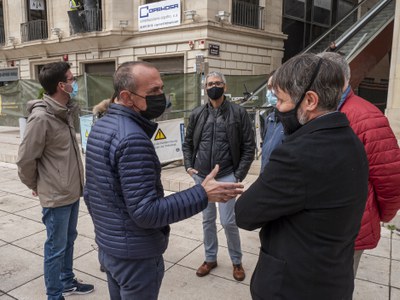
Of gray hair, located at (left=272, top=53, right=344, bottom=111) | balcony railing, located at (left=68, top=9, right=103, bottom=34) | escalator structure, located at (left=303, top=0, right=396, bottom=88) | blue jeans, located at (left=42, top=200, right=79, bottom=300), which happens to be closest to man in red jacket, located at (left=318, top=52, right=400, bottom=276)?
gray hair, located at (left=272, top=53, right=344, bottom=111)

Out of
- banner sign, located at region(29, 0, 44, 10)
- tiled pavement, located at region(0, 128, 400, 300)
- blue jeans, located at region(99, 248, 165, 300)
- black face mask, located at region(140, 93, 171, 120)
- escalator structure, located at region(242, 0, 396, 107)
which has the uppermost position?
banner sign, located at region(29, 0, 44, 10)

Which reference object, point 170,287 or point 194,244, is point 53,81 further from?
point 194,244

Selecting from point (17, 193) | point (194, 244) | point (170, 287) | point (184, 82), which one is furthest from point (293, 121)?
point (184, 82)

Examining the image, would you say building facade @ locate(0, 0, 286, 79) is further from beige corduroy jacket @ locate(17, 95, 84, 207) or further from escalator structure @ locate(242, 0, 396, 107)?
beige corduroy jacket @ locate(17, 95, 84, 207)

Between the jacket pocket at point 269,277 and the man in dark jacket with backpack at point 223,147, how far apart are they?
176 cm

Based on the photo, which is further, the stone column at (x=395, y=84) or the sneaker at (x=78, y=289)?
the stone column at (x=395, y=84)

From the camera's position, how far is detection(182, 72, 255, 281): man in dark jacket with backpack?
3330mm

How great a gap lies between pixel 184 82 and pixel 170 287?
7.27 meters

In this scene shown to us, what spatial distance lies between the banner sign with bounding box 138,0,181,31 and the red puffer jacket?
13412mm

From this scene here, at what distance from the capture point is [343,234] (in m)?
1.42

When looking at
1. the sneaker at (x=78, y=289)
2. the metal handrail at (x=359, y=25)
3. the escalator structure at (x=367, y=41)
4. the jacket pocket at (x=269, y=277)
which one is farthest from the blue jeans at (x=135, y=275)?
the metal handrail at (x=359, y=25)

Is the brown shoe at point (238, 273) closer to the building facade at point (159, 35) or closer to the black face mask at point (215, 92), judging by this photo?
the black face mask at point (215, 92)

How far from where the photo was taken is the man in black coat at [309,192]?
1329mm

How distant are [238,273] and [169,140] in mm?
3966
